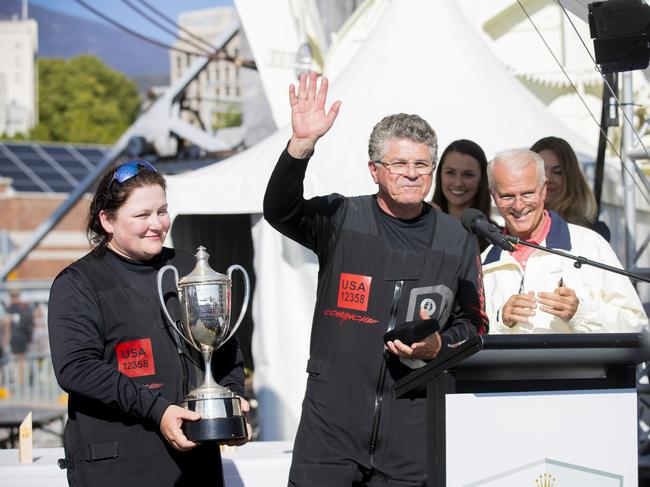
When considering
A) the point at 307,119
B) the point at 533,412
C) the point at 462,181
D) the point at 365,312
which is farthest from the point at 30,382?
the point at 533,412

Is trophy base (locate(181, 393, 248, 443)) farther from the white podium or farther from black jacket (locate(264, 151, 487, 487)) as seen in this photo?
the white podium

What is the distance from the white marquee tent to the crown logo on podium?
11.8ft

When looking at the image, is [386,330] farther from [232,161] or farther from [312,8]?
[312,8]

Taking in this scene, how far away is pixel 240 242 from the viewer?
7.85 meters

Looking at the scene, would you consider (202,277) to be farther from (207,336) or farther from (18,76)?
(18,76)

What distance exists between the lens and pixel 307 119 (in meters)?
2.92

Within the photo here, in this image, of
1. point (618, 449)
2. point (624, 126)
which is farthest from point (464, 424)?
point (624, 126)

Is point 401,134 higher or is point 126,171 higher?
point 401,134

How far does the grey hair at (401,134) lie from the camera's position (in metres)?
3.05

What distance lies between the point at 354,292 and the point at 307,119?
50cm

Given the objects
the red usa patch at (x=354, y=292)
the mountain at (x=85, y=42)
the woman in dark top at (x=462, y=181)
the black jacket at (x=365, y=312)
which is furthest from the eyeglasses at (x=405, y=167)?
the mountain at (x=85, y=42)

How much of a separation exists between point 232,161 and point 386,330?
3.79m

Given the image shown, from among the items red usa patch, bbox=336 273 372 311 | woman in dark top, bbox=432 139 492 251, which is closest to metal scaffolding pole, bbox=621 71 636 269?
woman in dark top, bbox=432 139 492 251

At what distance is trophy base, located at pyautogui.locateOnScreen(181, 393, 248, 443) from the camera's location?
2723 mm
